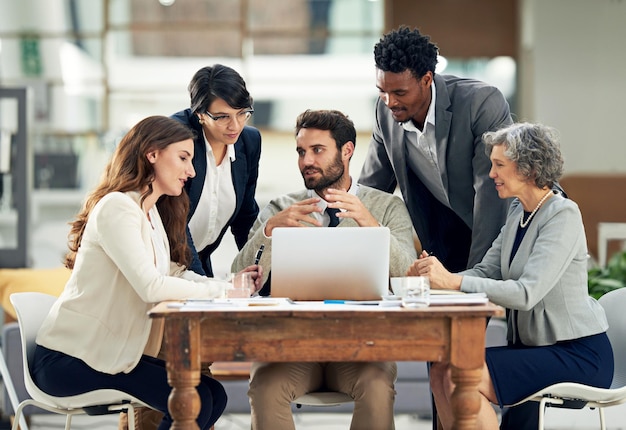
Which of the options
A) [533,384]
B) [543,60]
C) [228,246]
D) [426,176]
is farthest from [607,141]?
[533,384]

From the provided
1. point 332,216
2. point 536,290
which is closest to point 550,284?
point 536,290

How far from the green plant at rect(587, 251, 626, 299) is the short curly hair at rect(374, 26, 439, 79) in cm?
197

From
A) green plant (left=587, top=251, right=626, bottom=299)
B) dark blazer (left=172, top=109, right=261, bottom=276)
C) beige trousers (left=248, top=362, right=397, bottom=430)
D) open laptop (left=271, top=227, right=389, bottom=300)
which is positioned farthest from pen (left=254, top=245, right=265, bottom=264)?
green plant (left=587, top=251, right=626, bottom=299)

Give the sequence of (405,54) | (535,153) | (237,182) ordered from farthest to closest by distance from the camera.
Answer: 1. (237,182)
2. (405,54)
3. (535,153)

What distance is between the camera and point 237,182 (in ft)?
11.2

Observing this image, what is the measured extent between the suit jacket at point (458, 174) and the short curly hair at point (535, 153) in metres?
0.41

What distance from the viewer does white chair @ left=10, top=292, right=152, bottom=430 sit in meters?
2.73

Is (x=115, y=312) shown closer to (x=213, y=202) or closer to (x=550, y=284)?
(x=213, y=202)

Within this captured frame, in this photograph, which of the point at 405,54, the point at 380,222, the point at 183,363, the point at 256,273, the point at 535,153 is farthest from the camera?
the point at 380,222

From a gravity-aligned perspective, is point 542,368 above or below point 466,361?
below

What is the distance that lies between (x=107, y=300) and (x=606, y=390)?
1.46 m

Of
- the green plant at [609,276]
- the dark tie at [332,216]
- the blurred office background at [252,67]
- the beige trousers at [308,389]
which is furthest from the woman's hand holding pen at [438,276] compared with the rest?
the blurred office background at [252,67]

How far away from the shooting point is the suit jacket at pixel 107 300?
2.65 meters

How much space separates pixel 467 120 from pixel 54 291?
7.69ft
